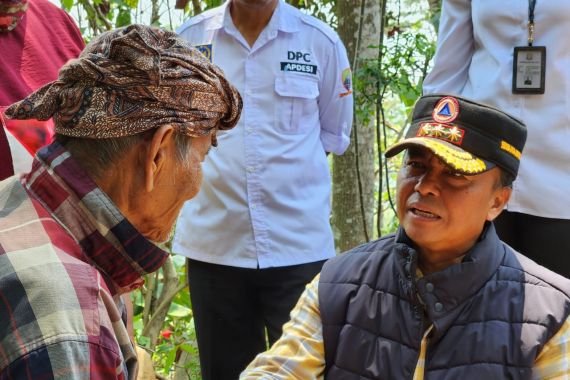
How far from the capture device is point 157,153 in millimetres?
1654

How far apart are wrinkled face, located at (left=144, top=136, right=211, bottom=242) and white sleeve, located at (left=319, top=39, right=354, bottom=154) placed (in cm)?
180

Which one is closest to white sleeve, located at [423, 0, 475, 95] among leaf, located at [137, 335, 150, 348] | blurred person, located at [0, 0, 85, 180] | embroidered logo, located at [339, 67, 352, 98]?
embroidered logo, located at [339, 67, 352, 98]

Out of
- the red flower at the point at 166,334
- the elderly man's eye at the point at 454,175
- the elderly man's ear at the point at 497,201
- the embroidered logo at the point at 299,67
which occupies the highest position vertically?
the embroidered logo at the point at 299,67

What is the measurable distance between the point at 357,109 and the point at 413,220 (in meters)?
2.01

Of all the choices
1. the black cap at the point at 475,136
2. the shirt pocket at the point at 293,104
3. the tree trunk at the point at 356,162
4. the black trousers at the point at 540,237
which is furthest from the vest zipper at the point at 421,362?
the tree trunk at the point at 356,162

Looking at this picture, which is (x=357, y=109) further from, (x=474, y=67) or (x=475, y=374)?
(x=475, y=374)

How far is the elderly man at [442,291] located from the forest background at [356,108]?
5.85ft

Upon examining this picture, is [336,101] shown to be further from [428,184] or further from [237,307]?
[428,184]

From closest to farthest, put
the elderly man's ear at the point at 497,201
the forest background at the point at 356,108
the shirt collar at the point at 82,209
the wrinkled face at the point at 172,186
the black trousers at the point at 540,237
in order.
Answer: the shirt collar at the point at 82,209, the wrinkled face at the point at 172,186, the elderly man's ear at the point at 497,201, the black trousers at the point at 540,237, the forest background at the point at 356,108

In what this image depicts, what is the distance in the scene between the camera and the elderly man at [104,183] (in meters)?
1.39

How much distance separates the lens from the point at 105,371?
138 centimetres

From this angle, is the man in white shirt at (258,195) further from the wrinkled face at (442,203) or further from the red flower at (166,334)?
the red flower at (166,334)

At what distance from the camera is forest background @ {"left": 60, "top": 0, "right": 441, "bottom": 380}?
13.8 feet

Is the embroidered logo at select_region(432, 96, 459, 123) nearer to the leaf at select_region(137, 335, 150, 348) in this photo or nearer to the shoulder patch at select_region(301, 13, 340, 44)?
the shoulder patch at select_region(301, 13, 340, 44)
